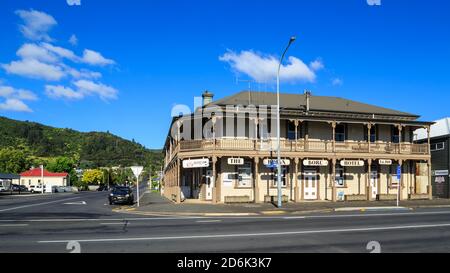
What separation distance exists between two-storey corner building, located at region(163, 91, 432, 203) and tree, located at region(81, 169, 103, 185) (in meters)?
105

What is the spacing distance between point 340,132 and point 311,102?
13.1 ft

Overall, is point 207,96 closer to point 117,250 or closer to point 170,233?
point 170,233

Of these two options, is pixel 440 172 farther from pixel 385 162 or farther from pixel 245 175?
pixel 245 175

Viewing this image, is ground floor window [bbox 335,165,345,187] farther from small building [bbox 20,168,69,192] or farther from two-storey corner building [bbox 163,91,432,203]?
small building [bbox 20,168,69,192]

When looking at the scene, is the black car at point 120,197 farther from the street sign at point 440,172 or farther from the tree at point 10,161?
the tree at point 10,161

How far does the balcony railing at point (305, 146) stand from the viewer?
31.7 meters

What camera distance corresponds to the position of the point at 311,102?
38.7 m

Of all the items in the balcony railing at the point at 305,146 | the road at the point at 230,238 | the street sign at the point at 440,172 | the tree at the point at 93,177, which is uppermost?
the balcony railing at the point at 305,146

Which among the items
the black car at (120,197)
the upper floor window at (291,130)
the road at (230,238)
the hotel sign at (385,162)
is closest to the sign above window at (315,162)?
the upper floor window at (291,130)

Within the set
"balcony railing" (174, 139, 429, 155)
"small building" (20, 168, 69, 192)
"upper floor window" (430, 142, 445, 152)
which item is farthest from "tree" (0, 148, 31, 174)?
"upper floor window" (430, 142, 445, 152)

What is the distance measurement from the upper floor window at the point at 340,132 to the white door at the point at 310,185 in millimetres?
3723

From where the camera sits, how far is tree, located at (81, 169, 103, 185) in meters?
136

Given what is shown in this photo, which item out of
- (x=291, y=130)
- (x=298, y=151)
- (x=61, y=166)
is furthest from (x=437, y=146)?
(x=61, y=166)
